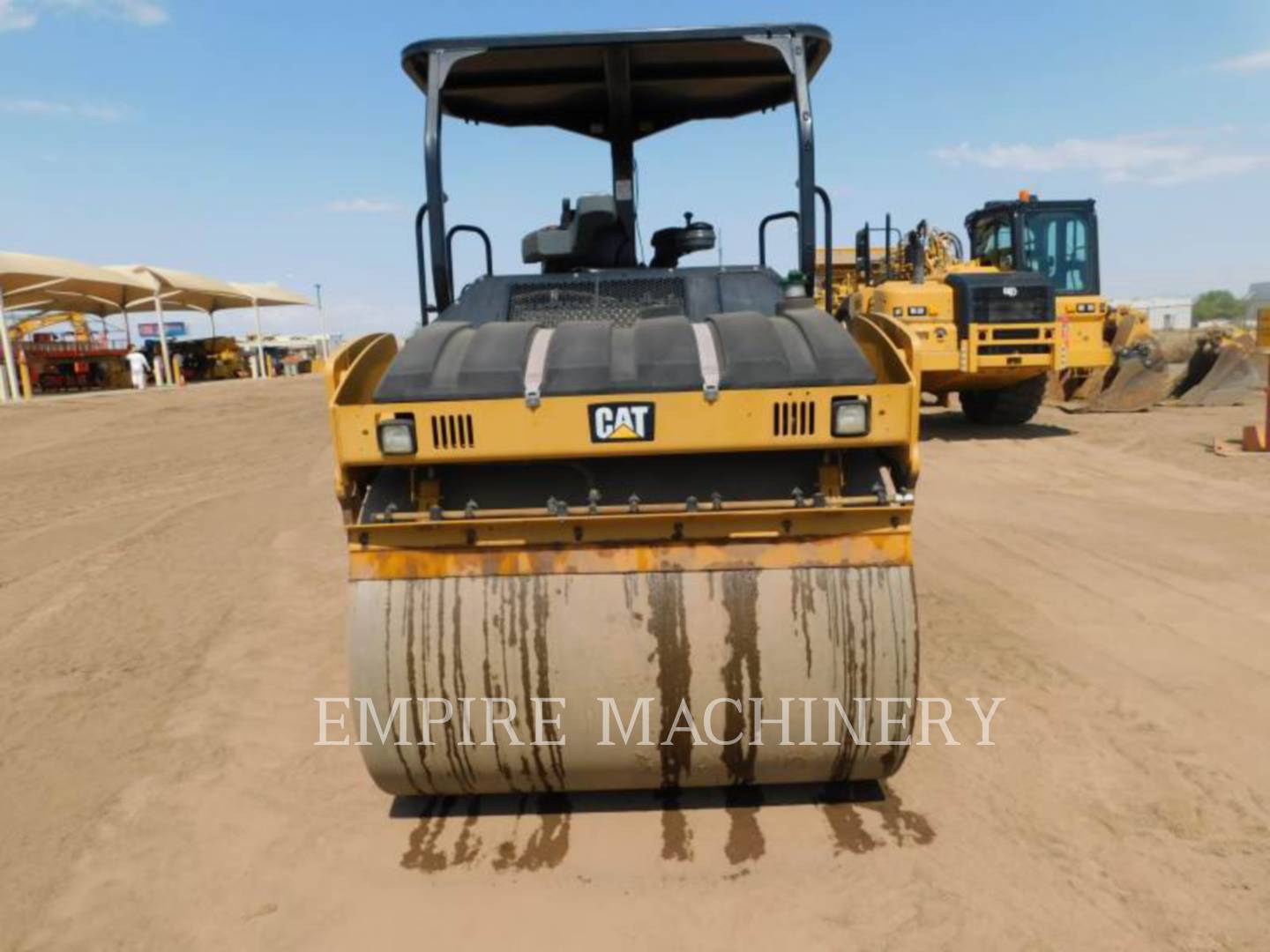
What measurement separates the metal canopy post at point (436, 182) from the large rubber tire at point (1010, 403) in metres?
10.6

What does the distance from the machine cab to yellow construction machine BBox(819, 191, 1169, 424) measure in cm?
1

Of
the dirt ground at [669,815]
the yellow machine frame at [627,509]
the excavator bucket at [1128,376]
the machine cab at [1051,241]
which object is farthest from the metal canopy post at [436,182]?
the excavator bucket at [1128,376]

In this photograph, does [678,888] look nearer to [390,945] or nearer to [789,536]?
[390,945]

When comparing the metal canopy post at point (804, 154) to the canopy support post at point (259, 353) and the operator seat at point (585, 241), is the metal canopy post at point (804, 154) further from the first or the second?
the canopy support post at point (259, 353)

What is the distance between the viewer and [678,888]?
2.71m

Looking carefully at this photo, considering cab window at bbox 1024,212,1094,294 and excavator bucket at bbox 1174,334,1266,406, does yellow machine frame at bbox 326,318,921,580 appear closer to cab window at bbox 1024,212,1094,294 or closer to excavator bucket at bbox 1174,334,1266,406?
cab window at bbox 1024,212,1094,294

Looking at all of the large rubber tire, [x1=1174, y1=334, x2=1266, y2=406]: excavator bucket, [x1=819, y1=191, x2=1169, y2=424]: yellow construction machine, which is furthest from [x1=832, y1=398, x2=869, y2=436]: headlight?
[x1=1174, y1=334, x2=1266, y2=406]: excavator bucket

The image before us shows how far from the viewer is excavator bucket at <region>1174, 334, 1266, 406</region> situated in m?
15.0

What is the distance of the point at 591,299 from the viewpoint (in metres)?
3.81

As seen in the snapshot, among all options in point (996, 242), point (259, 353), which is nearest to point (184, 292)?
point (259, 353)

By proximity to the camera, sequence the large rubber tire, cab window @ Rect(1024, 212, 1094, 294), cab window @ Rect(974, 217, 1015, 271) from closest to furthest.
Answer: the large rubber tire → cab window @ Rect(1024, 212, 1094, 294) → cab window @ Rect(974, 217, 1015, 271)

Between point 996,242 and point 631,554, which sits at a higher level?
point 996,242

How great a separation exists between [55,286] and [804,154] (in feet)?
102

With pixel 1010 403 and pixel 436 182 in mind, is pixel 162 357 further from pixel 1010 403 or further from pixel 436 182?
pixel 436 182
